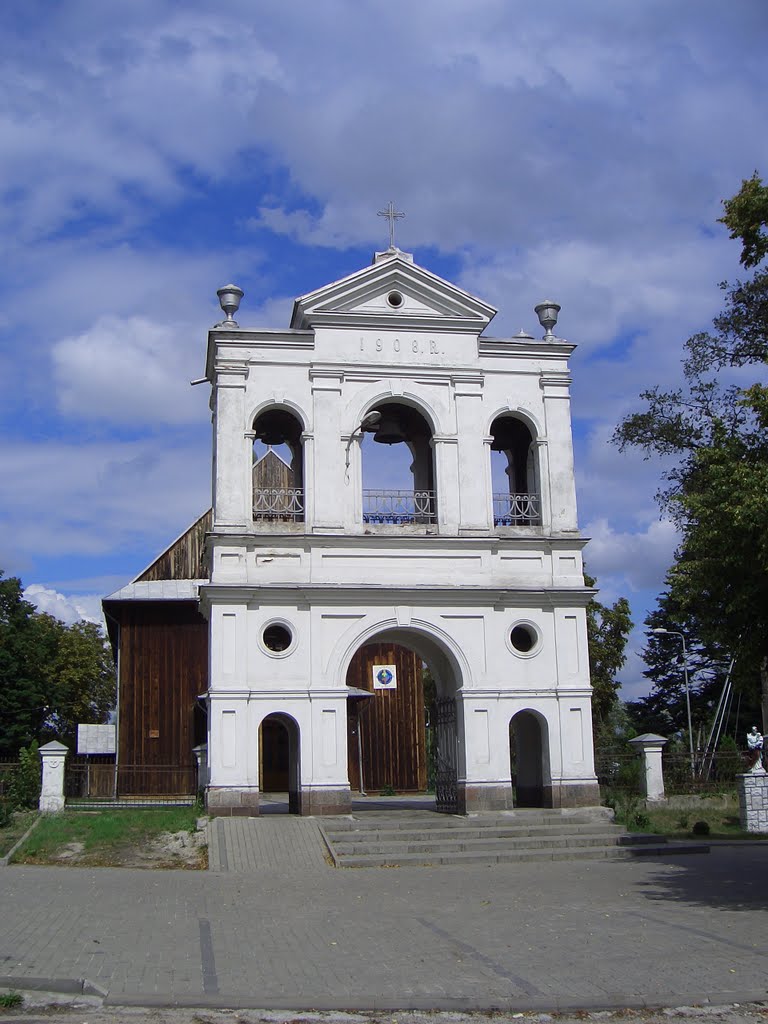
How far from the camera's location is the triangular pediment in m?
25.4

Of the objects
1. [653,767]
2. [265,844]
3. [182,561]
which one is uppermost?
[182,561]

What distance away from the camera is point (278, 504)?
2516cm

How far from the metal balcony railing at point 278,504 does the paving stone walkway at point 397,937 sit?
819cm

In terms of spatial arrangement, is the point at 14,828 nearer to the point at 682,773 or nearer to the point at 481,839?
the point at 481,839

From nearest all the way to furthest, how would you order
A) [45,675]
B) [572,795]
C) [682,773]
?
[572,795]
[682,773]
[45,675]

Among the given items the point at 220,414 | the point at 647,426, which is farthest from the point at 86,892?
the point at 647,426

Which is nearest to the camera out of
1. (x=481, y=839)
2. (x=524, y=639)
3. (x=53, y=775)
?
(x=481, y=839)

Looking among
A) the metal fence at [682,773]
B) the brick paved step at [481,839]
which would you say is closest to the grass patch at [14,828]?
the brick paved step at [481,839]

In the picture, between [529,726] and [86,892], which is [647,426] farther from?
[86,892]

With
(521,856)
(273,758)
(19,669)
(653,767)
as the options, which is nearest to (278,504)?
(521,856)

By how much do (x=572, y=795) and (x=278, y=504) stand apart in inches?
345

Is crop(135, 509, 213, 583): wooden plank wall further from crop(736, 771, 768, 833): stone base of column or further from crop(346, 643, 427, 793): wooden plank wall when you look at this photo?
crop(736, 771, 768, 833): stone base of column

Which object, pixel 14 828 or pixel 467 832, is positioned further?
pixel 14 828

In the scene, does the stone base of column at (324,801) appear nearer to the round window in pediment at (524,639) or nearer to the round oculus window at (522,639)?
the round window in pediment at (524,639)
